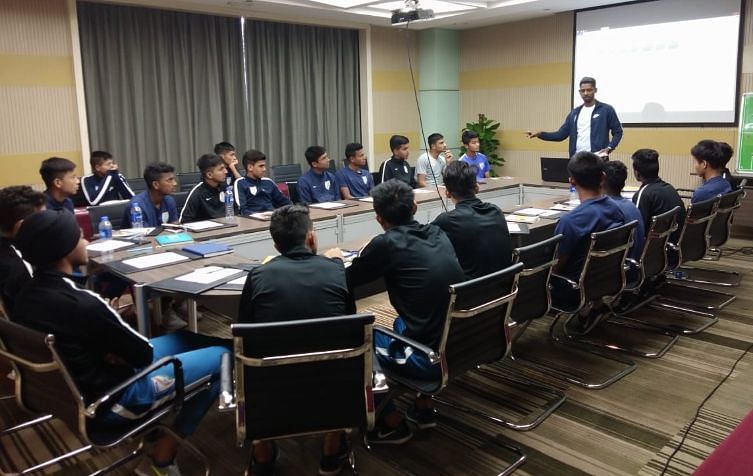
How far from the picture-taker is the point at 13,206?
2.84m

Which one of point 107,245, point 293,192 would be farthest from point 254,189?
point 107,245

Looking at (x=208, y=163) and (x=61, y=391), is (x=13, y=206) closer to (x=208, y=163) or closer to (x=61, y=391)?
(x=61, y=391)

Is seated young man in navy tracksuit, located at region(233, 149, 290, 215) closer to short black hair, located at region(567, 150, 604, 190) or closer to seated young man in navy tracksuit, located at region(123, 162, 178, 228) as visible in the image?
seated young man in navy tracksuit, located at region(123, 162, 178, 228)

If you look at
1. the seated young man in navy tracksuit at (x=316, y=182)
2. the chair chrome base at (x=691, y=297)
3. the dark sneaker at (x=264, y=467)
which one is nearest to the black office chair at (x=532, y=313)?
the dark sneaker at (x=264, y=467)

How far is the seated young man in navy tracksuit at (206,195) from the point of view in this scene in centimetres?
448

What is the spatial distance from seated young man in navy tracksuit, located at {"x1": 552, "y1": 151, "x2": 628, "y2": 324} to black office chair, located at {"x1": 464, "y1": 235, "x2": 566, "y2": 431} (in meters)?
0.28

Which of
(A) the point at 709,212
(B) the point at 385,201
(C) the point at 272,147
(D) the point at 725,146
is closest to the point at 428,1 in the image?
(C) the point at 272,147

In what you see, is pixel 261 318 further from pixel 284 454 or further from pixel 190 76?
pixel 190 76

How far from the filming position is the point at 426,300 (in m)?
2.31

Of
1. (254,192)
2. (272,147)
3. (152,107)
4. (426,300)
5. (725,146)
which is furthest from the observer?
(272,147)

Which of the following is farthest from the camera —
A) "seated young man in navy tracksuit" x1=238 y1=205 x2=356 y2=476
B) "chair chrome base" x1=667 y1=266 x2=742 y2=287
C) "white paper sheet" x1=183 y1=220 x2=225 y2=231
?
"chair chrome base" x1=667 y1=266 x2=742 y2=287

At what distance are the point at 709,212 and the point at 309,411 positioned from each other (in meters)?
3.30

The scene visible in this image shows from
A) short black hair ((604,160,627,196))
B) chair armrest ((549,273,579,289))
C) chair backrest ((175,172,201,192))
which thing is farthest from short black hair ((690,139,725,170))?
chair backrest ((175,172,201,192))

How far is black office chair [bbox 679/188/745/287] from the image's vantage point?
13.8 ft
